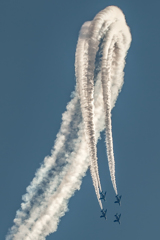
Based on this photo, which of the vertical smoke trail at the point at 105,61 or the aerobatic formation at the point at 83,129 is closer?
the vertical smoke trail at the point at 105,61

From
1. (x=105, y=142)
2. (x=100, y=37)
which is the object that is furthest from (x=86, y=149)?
(x=100, y=37)

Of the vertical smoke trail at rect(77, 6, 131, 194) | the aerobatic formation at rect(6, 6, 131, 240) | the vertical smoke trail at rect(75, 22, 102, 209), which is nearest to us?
the vertical smoke trail at rect(75, 22, 102, 209)

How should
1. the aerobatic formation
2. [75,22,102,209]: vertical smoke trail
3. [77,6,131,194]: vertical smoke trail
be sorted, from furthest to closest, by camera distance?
1. the aerobatic formation
2. [77,6,131,194]: vertical smoke trail
3. [75,22,102,209]: vertical smoke trail

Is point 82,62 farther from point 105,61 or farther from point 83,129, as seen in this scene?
point 83,129

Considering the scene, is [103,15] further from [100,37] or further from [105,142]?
[105,142]

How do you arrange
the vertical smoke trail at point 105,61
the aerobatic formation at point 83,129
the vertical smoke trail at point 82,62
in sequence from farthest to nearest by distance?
the aerobatic formation at point 83,129 < the vertical smoke trail at point 105,61 < the vertical smoke trail at point 82,62

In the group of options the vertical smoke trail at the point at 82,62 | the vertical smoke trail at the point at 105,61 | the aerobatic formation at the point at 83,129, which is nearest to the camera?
the vertical smoke trail at the point at 82,62

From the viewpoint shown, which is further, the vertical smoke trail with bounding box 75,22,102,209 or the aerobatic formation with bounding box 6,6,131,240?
the aerobatic formation with bounding box 6,6,131,240

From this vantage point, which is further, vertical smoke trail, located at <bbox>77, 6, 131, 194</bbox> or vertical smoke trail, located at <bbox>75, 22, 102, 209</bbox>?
vertical smoke trail, located at <bbox>77, 6, 131, 194</bbox>
